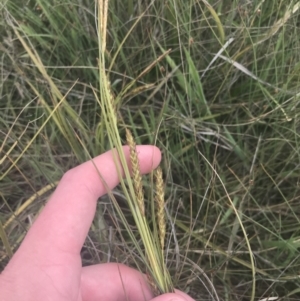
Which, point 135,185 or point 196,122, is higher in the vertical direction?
point 135,185

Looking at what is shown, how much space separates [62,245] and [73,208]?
0.05m

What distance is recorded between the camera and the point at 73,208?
2.12ft

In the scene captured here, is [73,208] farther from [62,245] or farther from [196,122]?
[196,122]

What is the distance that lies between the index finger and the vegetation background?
0.14 meters

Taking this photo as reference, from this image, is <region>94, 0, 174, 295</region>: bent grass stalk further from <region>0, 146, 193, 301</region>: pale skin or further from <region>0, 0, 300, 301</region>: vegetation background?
<region>0, 0, 300, 301</region>: vegetation background

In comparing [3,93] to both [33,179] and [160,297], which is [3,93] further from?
[160,297]

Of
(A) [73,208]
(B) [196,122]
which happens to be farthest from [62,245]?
(B) [196,122]

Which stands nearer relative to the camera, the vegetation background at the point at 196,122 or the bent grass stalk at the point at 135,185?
the bent grass stalk at the point at 135,185

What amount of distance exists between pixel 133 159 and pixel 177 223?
1.07 feet

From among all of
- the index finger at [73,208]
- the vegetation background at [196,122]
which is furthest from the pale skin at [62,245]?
the vegetation background at [196,122]

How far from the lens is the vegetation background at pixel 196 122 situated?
84cm

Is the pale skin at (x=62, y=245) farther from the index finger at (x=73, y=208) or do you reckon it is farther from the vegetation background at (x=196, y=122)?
the vegetation background at (x=196, y=122)

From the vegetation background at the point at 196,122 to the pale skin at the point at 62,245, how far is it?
5.7 inches

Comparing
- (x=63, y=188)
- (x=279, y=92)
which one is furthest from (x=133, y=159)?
(x=279, y=92)
